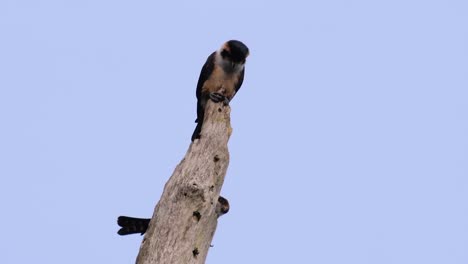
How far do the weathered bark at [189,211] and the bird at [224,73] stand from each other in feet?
8.39

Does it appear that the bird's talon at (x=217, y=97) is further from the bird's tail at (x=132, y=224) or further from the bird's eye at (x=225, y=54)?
the bird's tail at (x=132, y=224)

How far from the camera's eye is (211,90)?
26.7ft

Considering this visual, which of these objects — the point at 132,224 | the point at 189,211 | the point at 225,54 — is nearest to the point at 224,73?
the point at 225,54

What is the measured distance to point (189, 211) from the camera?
5.08 metres

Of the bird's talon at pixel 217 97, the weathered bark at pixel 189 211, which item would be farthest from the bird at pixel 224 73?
the weathered bark at pixel 189 211

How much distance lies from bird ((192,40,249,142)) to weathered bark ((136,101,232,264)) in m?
2.56

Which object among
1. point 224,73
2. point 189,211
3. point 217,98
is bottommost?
point 189,211

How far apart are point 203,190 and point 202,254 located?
0.46 m

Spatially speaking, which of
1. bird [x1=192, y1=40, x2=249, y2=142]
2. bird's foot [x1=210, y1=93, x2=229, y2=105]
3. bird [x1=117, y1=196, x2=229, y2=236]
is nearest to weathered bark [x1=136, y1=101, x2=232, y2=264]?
bird [x1=117, y1=196, x2=229, y2=236]

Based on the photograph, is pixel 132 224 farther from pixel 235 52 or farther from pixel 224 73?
pixel 235 52

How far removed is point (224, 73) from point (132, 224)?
2771 millimetres

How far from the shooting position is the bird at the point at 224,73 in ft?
26.8

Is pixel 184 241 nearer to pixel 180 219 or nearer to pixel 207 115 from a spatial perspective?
pixel 180 219

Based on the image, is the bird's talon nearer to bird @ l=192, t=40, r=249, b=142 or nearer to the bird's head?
bird @ l=192, t=40, r=249, b=142
